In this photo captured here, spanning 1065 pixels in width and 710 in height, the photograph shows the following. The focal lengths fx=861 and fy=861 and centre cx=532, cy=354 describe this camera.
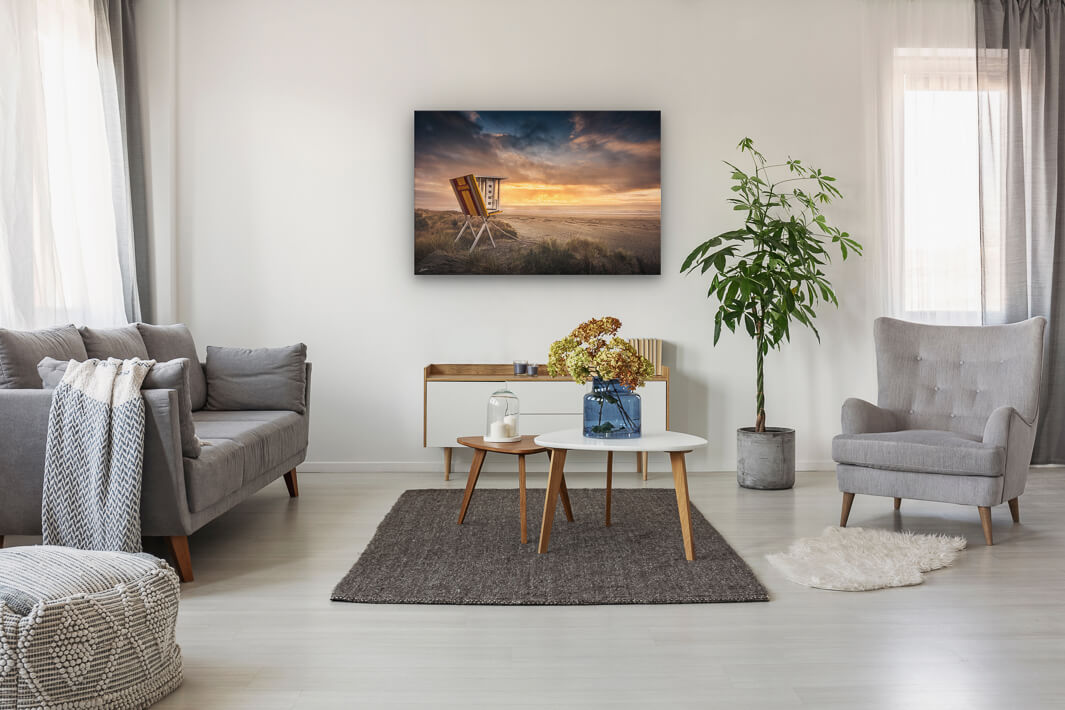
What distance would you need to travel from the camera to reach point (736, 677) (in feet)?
7.38

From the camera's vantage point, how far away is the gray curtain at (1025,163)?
5230 millimetres

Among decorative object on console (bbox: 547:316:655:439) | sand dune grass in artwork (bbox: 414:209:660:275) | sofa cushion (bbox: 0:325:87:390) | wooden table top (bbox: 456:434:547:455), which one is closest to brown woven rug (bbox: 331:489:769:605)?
wooden table top (bbox: 456:434:547:455)

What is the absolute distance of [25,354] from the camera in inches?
127

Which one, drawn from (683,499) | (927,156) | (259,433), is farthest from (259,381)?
(927,156)

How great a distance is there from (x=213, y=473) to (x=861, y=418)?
113 inches

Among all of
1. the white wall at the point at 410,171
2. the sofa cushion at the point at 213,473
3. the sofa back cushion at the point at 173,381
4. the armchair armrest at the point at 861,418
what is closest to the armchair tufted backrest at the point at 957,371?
the armchair armrest at the point at 861,418

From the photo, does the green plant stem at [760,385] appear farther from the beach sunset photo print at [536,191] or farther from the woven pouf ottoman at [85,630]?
the woven pouf ottoman at [85,630]

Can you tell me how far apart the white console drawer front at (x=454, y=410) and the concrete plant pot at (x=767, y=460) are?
4.77 ft

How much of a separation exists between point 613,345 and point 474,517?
1131 millimetres

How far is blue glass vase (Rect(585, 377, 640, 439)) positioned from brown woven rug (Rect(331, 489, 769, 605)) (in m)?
0.47

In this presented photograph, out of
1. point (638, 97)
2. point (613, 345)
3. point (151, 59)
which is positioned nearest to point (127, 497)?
point (613, 345)

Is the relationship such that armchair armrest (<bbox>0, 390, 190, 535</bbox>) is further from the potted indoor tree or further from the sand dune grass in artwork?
the potted indoor tree

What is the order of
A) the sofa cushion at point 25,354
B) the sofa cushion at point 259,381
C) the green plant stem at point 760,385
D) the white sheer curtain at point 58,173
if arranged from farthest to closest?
the green plant stem at point 760,385 < the sofa cushion at point 259,381 < the white sheer curtain at point 58,173 < the sofa cushion at point 25,354

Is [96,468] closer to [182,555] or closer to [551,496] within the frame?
[182,555]
